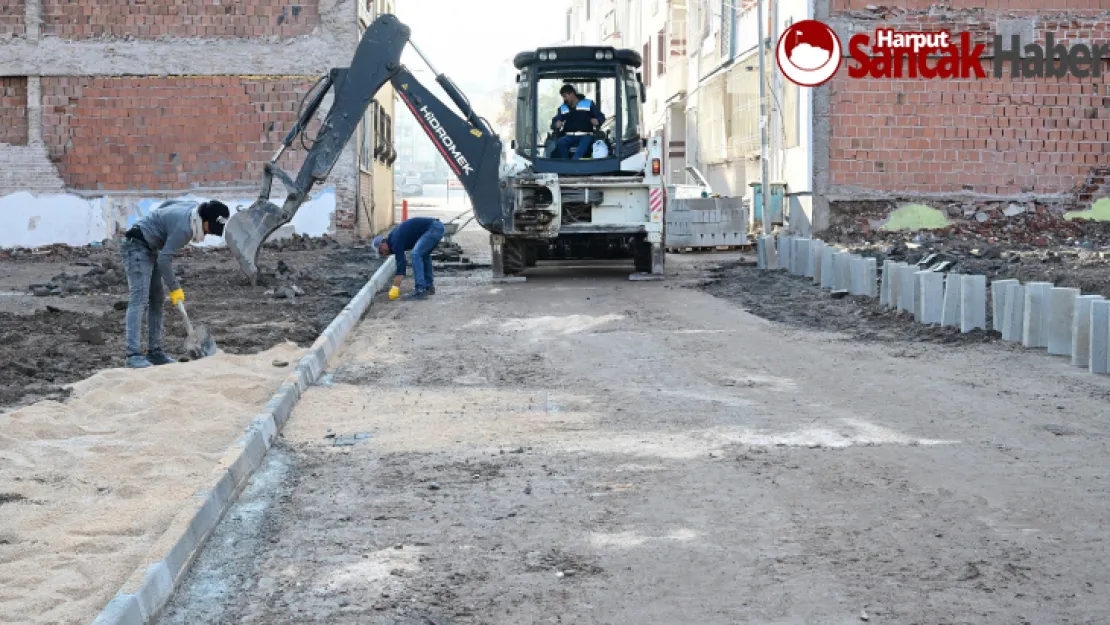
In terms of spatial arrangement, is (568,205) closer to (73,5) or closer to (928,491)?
(928,491)

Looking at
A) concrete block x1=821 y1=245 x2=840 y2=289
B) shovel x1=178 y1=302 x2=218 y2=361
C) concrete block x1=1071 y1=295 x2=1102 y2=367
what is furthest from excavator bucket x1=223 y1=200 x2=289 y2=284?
concrete block x1=1071 y1=295 x2=1102 y2=367

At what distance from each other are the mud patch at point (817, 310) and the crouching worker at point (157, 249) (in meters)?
5.91

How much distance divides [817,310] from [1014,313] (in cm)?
323

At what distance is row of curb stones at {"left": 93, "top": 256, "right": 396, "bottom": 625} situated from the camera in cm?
423

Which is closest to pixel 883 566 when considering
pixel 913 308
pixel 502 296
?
pixel 913 308

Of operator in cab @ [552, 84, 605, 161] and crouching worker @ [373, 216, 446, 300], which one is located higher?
operator in cab @ [552, 84, 605, 161]

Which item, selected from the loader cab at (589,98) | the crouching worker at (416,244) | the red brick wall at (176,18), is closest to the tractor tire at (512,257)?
the loader cab at (589,98)

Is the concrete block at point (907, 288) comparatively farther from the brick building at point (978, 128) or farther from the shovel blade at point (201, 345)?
the brick building at point (978, 128)

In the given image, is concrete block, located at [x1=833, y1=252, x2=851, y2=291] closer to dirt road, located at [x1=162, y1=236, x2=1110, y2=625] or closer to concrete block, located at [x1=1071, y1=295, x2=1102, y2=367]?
dirt road, located at [x1=162, y1=236, x2=1110, y2=625]

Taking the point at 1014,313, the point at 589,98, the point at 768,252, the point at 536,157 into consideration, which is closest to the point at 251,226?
the point at 536,157

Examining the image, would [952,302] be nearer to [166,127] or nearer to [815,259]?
[815,259]

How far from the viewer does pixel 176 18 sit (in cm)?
2500

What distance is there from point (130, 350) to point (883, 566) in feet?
22.8

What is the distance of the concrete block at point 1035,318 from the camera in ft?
33.7
